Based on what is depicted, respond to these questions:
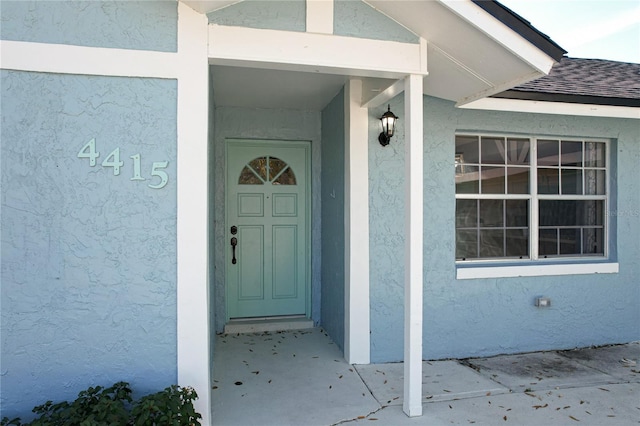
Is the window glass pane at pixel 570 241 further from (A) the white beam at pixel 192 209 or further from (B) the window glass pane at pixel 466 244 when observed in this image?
(A) the white beam at pixel 192 209

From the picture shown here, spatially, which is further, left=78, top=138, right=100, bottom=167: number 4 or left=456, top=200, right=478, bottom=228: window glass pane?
left=456, top=200, right=478, bottom=228: window glass pane

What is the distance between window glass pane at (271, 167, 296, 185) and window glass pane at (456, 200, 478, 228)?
2.47 meters

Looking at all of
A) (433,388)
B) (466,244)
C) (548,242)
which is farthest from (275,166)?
(548,242)

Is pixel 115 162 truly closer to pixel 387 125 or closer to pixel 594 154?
pixel 387 125

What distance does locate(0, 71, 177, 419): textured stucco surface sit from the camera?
308cm

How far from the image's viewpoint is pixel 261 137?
6305 millimetres

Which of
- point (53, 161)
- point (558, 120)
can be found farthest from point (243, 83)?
point (558, 120)

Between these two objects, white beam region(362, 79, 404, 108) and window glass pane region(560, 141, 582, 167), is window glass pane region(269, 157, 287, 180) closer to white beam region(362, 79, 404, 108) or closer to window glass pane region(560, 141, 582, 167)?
white beam region(362, 79, 404, 108)

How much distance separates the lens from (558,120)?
5.57 metres

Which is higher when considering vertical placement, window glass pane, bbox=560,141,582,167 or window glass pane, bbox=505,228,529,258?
window glass pane, bbox=560,141,582,167

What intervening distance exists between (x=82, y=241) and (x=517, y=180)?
495 centimetres

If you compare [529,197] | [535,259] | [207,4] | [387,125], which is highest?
[207,4]

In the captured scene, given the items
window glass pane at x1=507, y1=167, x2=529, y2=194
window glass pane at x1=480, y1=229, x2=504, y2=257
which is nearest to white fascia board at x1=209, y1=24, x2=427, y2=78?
window glass pane at x1=507, y1=167, x2=529, y2=194

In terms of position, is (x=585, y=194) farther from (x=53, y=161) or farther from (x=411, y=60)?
(x=53, y=161)
